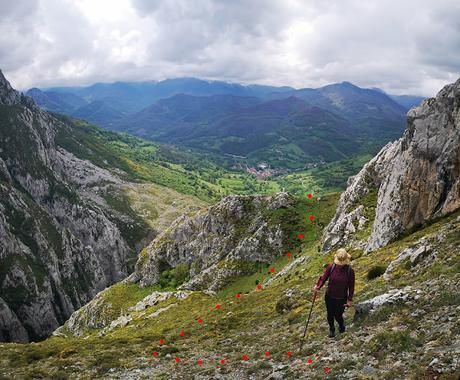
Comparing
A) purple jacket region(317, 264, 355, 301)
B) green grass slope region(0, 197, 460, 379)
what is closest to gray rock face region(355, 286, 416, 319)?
green grass slope region(0, 197, 460, 379)

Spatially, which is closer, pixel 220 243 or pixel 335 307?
pixel 335 307

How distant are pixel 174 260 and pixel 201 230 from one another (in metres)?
10.6

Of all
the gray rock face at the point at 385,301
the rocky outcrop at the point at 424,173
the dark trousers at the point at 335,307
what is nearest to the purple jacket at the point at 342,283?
the dark trousers at the point at 335,307

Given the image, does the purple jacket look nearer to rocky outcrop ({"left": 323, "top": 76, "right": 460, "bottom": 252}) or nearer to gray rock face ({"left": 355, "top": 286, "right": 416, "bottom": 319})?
gray rock face ({"left": 355, "top": 286, "right": 416, "bottom": 319})

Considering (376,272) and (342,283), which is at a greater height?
(342,283)

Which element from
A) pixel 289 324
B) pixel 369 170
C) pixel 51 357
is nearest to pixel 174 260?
pixel 369 170

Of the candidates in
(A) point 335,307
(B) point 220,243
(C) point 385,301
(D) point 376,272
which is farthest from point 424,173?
(B) point 220,243

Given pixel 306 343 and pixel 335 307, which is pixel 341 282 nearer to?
pixel 335 307

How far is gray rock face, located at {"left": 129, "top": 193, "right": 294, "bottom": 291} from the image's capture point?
7694 centimetres

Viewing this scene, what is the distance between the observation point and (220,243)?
290 feet

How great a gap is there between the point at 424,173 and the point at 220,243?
53.8 meters

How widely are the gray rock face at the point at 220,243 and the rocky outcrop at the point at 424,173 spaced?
3047 cm

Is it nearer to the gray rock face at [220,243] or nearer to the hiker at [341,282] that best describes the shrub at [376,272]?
the hiker at [341,282]

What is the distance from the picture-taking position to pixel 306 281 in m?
46.1
